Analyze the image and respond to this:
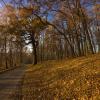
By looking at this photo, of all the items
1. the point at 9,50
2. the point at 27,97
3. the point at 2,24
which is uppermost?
the point at 2,24

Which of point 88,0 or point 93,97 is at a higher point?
point 88,0

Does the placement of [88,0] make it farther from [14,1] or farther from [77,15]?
[14,1]

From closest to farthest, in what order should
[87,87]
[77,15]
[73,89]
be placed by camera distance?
[87,87] → [73,89] → [77,15]

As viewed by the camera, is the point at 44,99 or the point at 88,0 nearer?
the point at 44,99

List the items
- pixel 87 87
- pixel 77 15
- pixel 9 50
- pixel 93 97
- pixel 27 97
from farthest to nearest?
pixel 9 50, pixel 77 15, pixel 27 97, pixel 87 87, pixel 93 97

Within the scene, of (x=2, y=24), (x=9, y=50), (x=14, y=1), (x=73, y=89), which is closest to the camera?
(x=73, y=89)

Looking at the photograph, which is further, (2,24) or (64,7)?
(2,24)

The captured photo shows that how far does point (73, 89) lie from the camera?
10.2 m

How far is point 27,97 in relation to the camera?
37.0 ft

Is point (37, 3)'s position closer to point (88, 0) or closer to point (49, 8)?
point (49, 8)

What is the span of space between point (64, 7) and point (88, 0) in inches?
138

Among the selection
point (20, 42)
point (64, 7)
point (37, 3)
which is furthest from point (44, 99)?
point (20, 42)

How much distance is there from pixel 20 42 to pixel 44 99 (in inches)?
1403

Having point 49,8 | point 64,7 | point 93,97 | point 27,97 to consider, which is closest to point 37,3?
point 49,8
